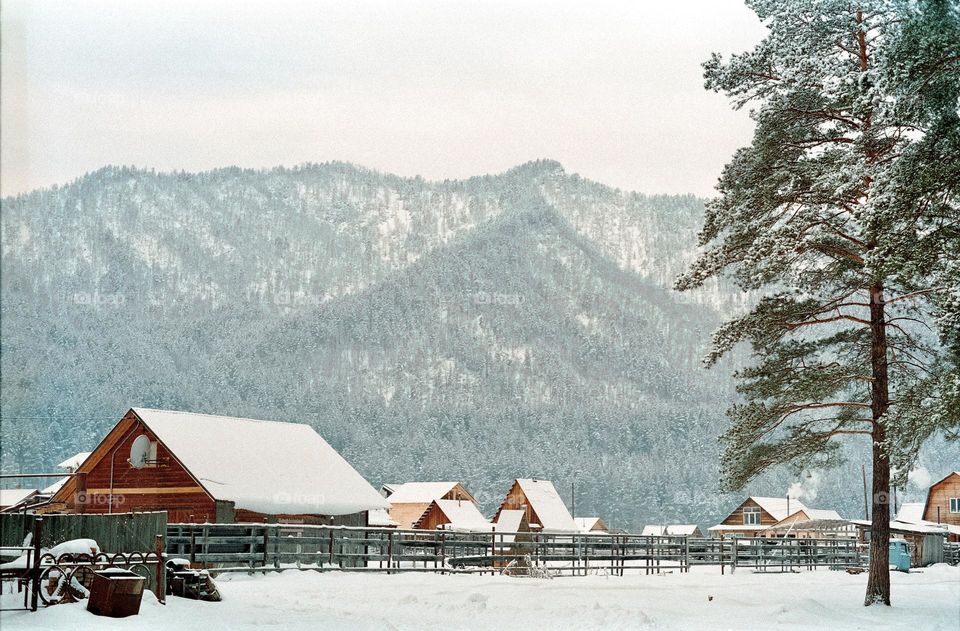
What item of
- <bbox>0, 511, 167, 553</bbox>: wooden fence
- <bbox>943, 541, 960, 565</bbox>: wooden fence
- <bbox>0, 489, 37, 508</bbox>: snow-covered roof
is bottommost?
<bbox>943, 541, 960, 565</bbox>: wooden fence

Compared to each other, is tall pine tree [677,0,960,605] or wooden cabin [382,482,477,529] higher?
tall pine tree [677,0,960,605]

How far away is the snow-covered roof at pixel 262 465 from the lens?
38156 millimetres

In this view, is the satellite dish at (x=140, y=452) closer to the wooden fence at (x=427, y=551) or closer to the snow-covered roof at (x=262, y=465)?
the snow-covered roof at (x=262, y=465)

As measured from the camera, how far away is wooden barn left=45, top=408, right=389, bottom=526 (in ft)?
124

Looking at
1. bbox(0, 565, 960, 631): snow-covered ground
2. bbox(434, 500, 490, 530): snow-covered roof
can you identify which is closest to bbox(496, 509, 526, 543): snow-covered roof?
bbox(434, 500, 490, 530): snow-covered roof

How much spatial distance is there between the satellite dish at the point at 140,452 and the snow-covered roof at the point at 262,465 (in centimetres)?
56

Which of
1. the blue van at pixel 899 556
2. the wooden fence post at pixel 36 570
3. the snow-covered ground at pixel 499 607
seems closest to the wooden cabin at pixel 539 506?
the blue van at pixel 899 556

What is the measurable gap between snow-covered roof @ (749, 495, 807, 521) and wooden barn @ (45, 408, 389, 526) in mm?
77353

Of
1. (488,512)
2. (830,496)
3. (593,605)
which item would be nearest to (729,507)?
(830,496)

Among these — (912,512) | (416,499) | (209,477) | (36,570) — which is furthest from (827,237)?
(416,499)

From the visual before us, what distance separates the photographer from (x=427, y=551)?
3838 centimetres

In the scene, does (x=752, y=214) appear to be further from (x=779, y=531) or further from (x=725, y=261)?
(x=779, y=531)

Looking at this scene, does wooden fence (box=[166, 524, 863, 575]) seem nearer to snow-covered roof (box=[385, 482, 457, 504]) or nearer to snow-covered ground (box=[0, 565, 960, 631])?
snow-covered ground (box=[0, 565, 960, 631])

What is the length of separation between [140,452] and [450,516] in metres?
53.5
